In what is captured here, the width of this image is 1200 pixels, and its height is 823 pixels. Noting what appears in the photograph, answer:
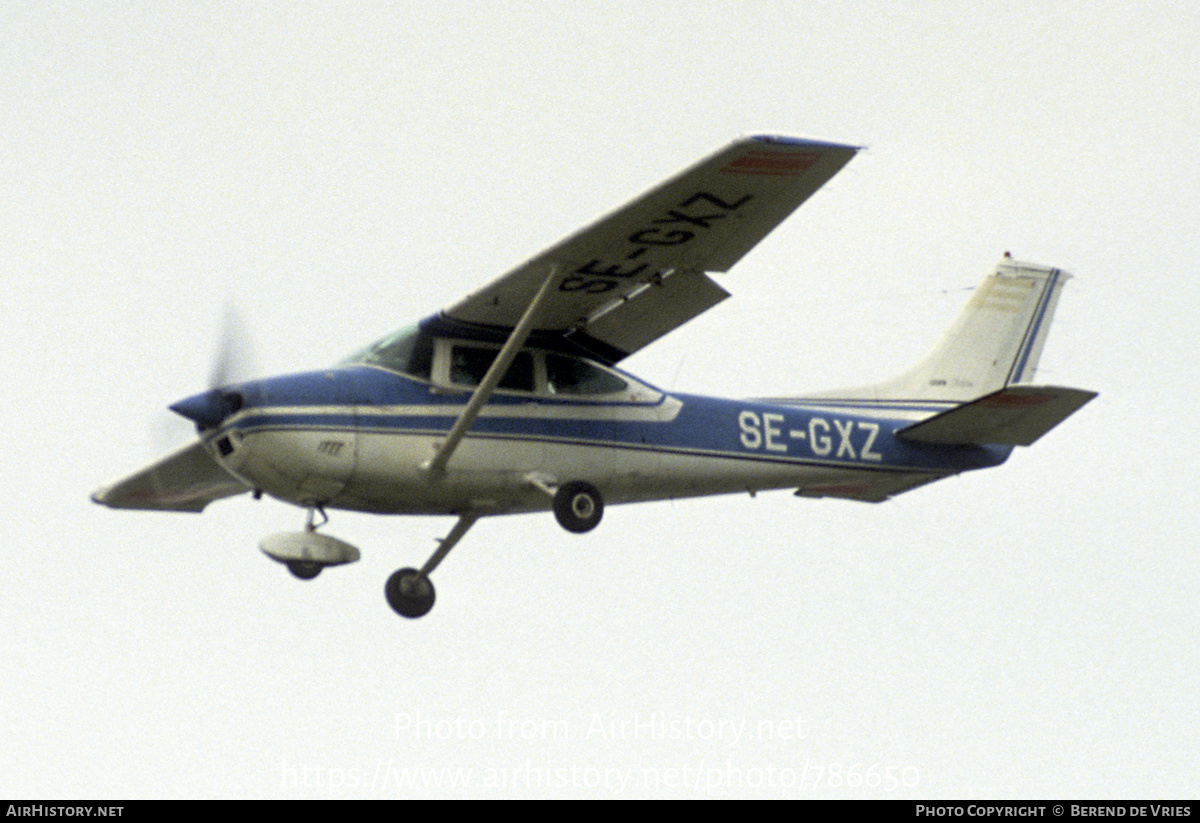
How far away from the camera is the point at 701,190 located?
43.1 ft

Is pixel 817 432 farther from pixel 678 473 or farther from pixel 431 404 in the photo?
pixel 431 404

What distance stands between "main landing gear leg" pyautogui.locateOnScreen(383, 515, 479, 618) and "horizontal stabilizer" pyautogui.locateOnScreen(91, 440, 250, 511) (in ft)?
8.72

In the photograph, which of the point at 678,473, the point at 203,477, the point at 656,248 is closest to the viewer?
the point at 656,248

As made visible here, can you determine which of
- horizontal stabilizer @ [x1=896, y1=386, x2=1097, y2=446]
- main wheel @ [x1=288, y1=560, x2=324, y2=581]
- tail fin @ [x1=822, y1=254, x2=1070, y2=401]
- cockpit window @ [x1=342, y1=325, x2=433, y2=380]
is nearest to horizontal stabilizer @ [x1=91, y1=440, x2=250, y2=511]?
main wheel @ [x1=288, y1=560, x2=324, y2=581]

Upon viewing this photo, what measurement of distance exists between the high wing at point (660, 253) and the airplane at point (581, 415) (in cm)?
2

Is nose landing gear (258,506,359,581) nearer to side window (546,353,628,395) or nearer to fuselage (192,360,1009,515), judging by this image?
fuselage (192,360,1009,515)

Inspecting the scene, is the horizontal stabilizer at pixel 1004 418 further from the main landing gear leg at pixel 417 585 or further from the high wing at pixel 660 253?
the main landing gear leg at pixel 417 585

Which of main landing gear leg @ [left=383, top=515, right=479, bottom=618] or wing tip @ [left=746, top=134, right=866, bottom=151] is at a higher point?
wing tip @ [left=746, top=134, right=866, bottom=151]

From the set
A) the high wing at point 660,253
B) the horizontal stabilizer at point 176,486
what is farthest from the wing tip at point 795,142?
the horizontal stabilizer at point 176,486

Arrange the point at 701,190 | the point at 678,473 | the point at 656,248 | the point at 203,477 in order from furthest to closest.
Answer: the point at 203,477
the point at 678,473
the point at 656,248
the point at 701,190

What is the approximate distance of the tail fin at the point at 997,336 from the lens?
17.6 meters

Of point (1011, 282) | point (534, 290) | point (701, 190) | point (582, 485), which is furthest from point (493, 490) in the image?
point (1011, 282)

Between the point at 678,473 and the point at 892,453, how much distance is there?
7.20 ft

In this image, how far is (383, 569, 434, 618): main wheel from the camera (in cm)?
1517
